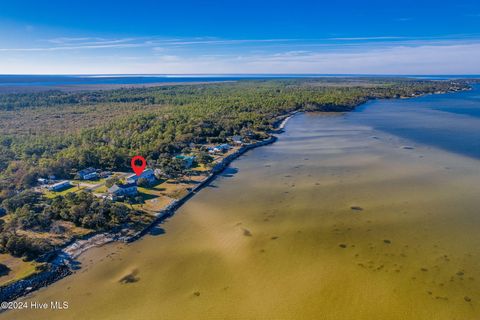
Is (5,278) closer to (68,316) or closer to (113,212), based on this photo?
(68,316)

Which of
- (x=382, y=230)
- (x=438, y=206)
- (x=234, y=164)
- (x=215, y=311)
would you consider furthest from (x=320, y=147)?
(x=215, y=311)

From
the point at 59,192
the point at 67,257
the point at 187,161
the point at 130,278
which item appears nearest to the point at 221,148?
the point at 187,161

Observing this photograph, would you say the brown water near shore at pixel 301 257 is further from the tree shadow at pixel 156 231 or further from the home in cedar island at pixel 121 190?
the home in cedar island at pixel 121 190

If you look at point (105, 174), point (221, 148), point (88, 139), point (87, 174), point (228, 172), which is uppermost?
point (88, 139)

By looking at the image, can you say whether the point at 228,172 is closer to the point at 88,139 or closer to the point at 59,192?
the point at 59,192

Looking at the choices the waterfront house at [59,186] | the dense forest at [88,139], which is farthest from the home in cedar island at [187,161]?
the waterfront house at [59,186]

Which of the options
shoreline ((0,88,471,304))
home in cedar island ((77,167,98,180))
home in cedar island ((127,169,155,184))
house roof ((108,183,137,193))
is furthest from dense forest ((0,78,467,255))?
house roof ((108,183,137,193))
